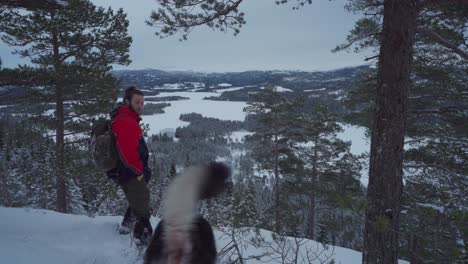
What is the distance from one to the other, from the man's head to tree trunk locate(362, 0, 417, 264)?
8.17 ft

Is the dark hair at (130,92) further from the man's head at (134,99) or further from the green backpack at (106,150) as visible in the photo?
the green backpack at (106,150)

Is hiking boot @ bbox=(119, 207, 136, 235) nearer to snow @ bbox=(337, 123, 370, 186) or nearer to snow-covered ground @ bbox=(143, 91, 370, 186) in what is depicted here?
snow @ bbox=(337, 123, 370, 186)

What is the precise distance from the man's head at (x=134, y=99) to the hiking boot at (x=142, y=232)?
1.23 m

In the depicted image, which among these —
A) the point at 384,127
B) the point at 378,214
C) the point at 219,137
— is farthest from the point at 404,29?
the point at 219,137

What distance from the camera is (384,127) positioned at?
3225mm

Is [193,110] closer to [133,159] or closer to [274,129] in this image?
[274,129]

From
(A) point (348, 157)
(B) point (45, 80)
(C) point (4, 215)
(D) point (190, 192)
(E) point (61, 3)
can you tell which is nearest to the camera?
(D) point (190, 192)

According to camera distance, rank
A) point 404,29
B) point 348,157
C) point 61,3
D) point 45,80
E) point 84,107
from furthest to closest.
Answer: point 348,157, point 84,107, point 45,80, point 61,3, point 404,29

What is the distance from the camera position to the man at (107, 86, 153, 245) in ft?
10.4

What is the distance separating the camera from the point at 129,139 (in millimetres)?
3164

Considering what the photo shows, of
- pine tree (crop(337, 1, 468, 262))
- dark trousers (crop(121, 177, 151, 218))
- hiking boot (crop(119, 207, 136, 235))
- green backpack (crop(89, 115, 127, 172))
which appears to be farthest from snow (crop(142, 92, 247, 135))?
green backpack (crop(89, 115, 127, 172))

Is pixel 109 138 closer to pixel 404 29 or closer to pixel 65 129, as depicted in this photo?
pixel 404 29

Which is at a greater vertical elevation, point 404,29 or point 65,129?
point 404,29

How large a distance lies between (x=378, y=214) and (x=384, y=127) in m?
0.88
